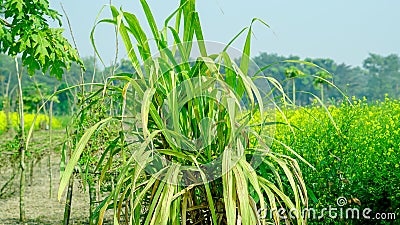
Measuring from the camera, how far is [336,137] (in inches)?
151

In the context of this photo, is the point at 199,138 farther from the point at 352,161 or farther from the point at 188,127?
the point at 352,161

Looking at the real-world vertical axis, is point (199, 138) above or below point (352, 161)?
above

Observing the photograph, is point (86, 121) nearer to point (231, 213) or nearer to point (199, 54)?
point (199, 54)

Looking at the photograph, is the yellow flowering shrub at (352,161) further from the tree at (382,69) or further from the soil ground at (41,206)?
the tree at (382,69)

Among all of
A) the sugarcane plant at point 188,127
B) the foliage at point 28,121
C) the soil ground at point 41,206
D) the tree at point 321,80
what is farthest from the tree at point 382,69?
the sugarcane plant at point 188,127

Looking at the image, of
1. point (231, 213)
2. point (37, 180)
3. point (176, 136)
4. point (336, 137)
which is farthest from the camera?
point (37, 180)

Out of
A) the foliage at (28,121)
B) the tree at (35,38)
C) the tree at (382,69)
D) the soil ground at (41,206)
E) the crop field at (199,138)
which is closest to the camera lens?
the crop field at (199,138)

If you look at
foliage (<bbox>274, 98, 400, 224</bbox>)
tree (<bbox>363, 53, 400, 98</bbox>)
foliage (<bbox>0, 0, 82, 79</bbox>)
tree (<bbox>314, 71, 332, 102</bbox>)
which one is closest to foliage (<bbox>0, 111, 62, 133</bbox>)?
tree (<bbox>314, 71, 332, 102</bbox>)

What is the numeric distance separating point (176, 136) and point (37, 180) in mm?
6550

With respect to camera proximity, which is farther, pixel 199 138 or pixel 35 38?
pixel 35 38

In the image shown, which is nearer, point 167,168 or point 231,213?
point 231,213

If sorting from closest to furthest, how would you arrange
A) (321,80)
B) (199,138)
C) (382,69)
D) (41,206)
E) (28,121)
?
(199,138), (321,80), (41,206), (28,121), (382,69)

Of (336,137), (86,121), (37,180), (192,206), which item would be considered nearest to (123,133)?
(192,206)

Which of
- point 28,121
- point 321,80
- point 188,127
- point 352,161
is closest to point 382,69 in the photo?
point 28,121
